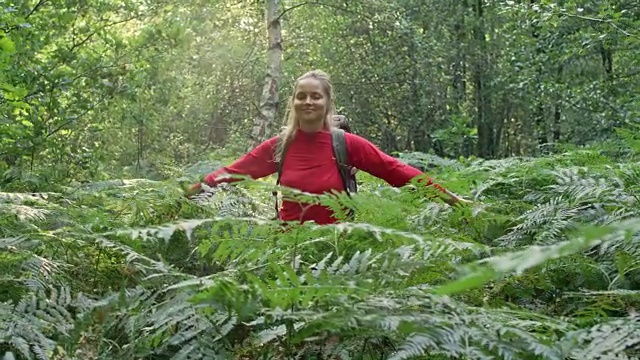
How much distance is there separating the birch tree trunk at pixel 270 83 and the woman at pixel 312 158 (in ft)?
A: 19.9

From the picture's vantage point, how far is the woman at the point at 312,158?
4.07 metres

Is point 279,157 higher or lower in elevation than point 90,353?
higher

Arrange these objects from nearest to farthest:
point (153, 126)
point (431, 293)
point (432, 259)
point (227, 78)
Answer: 1. point (431, 293)
2. point (432, 259)
3. point (153, 126)
4. point (227, 78)

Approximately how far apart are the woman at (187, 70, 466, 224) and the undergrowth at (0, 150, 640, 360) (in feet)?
1.86

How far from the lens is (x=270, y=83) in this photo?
1077 centimetres

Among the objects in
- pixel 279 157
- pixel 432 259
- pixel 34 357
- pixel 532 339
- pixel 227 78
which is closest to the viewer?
pixel 532 339

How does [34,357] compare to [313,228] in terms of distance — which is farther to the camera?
[313,228]

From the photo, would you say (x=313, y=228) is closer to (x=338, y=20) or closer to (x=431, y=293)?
(x=431, y=293)

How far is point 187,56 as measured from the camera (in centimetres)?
1947

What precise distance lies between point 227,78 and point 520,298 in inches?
619

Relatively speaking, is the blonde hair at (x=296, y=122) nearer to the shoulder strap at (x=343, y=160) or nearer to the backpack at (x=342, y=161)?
the backpack at (x=342, y=161)

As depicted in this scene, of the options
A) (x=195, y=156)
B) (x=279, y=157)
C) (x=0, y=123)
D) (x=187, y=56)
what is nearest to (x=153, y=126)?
(x=195, y=156)

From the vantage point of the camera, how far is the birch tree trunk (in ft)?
35.0

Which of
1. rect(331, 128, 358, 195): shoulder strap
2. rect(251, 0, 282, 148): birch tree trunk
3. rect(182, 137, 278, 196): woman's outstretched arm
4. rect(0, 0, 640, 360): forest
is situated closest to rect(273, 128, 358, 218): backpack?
rect(331, 128, 358, 195): shoulder strap
